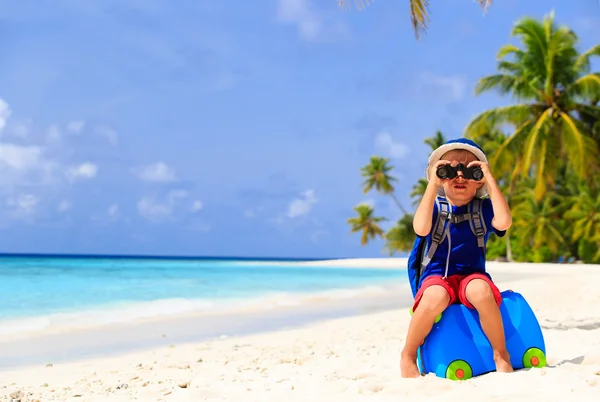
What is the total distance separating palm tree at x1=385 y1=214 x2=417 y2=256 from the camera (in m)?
43.5

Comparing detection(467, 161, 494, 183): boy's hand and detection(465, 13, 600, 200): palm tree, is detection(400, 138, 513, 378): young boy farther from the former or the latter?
detection(465, 13, 600, 200): palm tree

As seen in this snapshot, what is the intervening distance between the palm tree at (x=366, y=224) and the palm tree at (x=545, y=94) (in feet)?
114

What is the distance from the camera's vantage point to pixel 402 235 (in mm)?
43438

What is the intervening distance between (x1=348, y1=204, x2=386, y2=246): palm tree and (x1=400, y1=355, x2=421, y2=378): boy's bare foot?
154 feet

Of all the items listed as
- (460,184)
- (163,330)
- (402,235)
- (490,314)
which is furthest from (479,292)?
(402,235)

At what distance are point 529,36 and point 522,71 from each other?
2.89 ft

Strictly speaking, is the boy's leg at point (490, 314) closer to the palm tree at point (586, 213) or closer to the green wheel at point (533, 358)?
the green wheel at point (533, 358)

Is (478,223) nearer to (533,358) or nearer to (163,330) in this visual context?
(533,358)

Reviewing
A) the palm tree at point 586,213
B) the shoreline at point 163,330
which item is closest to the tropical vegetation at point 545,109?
the shoreline at point 163,330

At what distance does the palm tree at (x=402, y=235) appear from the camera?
43.5 m

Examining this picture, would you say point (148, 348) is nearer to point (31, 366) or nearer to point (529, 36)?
point (31, 366)

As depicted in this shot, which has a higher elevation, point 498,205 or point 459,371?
point 498,205

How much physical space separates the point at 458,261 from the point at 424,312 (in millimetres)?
384

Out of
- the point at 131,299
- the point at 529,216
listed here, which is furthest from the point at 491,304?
the point at 529,216
